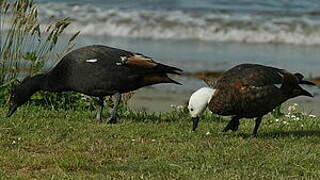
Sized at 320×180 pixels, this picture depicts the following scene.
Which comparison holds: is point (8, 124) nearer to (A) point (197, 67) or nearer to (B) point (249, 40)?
(A) point (197, 67)

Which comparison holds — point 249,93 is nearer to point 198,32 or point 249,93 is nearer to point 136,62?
point 136,62

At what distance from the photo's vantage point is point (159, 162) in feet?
22.8

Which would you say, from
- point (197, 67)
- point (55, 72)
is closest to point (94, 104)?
point (55, 72)

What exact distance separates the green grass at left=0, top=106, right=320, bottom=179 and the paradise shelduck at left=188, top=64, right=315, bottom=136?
29cm

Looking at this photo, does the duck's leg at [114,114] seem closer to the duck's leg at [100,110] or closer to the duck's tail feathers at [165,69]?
the duck's leg at [100,110]

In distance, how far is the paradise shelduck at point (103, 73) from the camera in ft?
29.7

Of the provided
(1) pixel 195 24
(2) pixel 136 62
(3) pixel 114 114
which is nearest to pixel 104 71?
(2) pixel 136 62

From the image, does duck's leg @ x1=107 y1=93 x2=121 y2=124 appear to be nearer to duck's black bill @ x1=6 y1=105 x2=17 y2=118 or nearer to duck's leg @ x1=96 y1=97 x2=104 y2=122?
duck's leg @ x1=96 y1=97 x2=104 y2=122

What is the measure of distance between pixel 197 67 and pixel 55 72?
721 centimetres

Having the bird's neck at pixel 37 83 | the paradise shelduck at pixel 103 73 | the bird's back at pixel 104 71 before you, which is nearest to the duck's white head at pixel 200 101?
the paradise shelduck at pixel 103 73

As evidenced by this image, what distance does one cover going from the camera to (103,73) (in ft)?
29.7

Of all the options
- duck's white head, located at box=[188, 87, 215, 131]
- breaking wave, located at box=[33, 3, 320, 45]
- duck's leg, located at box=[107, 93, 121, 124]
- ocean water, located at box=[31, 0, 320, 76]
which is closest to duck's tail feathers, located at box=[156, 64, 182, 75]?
duck's leg, located at box=[107, 93, 121, 124]

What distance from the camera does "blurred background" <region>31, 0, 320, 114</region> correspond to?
52.6 feet

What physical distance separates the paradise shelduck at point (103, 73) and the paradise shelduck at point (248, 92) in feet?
2.90
